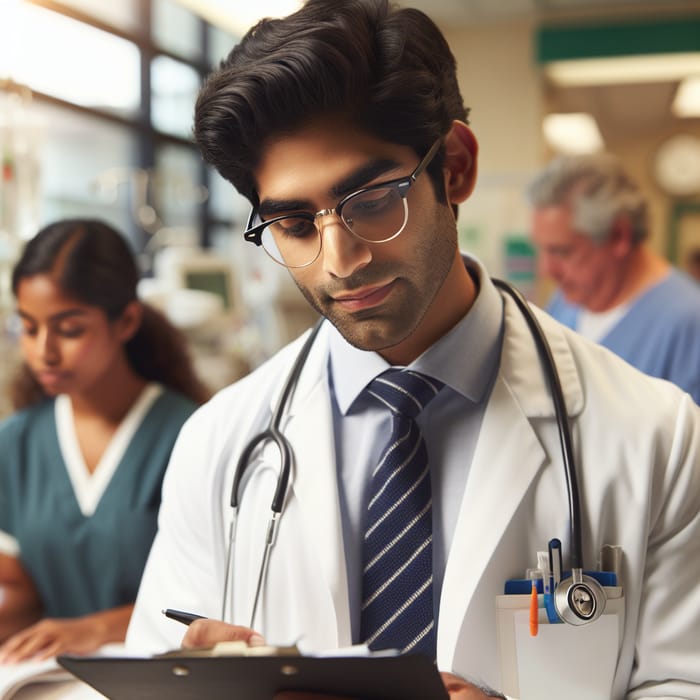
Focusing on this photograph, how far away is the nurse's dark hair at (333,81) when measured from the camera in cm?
105

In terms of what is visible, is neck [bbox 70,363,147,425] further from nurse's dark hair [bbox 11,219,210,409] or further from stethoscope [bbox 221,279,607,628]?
stethoscope [bbox 221,279,607,628]

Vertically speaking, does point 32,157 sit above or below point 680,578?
above

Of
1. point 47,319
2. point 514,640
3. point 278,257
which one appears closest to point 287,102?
point 278,257

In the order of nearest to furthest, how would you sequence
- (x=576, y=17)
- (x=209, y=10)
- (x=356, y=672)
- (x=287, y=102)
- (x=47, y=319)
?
(x=356, y=672) → (x=287, y=102) → (x=47, y=319) → (x=209, y=10) → (x=576, y=17)

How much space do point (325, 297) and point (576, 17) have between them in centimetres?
495

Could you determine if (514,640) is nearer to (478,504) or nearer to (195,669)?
(478,504)

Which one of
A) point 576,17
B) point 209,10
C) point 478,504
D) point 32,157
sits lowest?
point 478,504

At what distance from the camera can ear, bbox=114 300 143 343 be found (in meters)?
1.94

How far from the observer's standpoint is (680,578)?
1.09 meters

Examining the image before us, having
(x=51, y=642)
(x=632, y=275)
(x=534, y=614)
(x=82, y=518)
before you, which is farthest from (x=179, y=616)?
(x=632, y=275)

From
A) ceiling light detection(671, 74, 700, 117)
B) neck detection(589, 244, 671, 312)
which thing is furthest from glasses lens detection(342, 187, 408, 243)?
ceiling light detection(671, 74, 700, 117)

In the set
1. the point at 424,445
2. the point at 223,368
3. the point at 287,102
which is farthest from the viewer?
the point at 223,368

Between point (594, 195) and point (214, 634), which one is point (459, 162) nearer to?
point (214, 634)

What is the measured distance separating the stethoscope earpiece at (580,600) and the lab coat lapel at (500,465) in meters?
0.09
